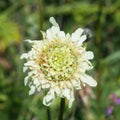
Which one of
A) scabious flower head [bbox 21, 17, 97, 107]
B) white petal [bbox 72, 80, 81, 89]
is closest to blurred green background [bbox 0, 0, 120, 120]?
scabious flower head [bbox 21, 17, 97, 107]

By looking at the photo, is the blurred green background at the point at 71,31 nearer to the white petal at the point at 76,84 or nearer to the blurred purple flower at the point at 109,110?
the blurred purple flower at the point at 109,110

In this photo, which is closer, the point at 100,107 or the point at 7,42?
the point at 100,107

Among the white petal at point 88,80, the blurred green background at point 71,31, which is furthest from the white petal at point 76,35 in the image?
the blurred green background at point 71,31

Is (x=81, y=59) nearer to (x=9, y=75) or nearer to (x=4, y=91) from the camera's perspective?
(x=4, y=91)

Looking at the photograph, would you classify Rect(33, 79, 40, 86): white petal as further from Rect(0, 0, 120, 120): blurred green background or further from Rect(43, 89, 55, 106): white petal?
Rect(0, 0, 120, 120): blurred green background

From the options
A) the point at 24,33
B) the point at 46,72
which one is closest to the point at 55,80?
the point at 46,72

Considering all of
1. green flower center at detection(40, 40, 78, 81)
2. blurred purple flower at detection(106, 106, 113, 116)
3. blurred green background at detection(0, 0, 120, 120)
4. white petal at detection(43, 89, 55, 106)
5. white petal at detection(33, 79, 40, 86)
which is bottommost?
white petal at detection(43, 89, 55, 106)
